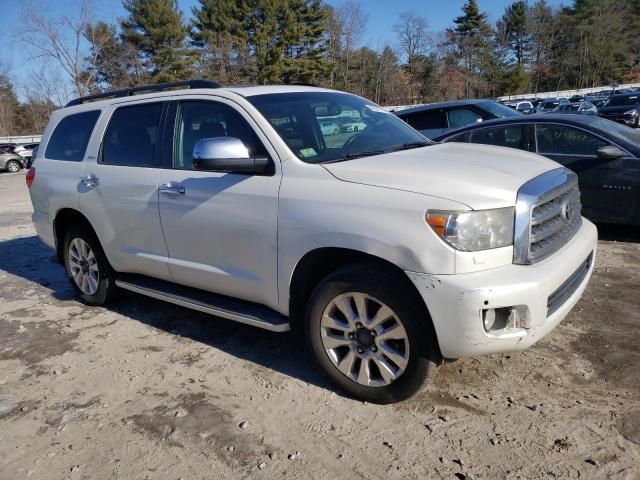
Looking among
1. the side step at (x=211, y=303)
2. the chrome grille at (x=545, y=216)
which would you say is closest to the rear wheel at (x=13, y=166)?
the side step at (x=211, y=303)

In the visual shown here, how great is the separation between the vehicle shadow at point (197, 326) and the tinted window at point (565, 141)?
4312 mm

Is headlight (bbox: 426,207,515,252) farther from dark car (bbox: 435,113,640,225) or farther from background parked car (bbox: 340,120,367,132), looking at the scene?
dark car (bbox: 435,113,640,225)

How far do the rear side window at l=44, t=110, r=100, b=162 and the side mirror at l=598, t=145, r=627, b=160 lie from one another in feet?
17.6

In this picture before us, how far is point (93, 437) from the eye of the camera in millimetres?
3023

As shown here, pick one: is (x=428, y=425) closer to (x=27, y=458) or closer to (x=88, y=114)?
(x=27, y=458)

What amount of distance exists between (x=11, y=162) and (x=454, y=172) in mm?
30592

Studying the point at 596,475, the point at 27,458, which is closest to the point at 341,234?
the point at 596,475

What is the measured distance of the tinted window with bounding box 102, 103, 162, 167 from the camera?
4.23 meters

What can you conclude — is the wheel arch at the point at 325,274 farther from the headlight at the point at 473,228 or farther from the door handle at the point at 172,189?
the door handle at the point at 172,189

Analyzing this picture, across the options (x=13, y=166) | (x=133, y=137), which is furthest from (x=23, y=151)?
(x=133, y=137)

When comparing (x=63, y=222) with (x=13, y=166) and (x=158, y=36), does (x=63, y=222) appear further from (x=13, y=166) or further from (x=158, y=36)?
(x=158, y=36)

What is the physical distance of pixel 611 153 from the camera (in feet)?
19.7

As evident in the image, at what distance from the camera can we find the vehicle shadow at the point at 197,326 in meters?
3.81

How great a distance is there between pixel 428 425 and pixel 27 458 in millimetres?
2188
